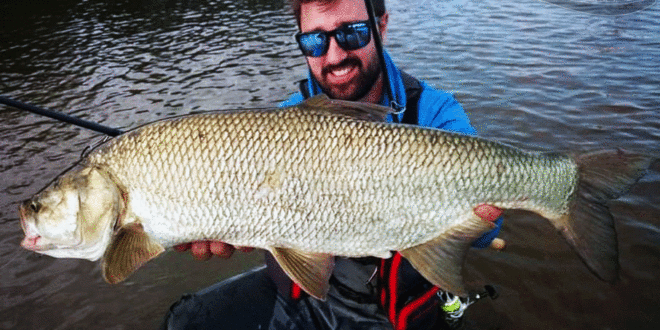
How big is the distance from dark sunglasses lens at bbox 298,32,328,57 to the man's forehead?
105 mm

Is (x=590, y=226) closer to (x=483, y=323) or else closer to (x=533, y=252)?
(x=483, y=323)

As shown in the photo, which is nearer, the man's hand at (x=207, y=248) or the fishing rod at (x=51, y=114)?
the man's hand at (x=207, y=248)

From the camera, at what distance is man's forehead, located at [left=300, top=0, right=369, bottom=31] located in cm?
269

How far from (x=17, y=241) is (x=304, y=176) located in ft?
16.1

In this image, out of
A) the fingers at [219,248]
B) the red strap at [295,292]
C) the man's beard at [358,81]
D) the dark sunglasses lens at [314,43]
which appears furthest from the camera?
the man's beard at [358,81]

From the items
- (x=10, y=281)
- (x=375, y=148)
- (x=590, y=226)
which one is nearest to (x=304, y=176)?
(x=375, y=148)

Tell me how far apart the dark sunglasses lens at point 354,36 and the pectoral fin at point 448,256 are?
1.36 metres

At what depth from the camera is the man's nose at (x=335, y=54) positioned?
271cm

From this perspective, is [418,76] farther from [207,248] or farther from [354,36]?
[207,248]

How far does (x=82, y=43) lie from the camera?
14602 mm

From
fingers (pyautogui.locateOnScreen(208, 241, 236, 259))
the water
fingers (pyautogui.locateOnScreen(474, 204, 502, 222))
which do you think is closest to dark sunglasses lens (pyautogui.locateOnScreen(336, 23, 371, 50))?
fingers (pyautogui.locateOnScreen(474, 204, 502, 222))

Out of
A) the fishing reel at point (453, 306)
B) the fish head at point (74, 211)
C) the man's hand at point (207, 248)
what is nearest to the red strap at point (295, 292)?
the man's hand at point (207, 248)

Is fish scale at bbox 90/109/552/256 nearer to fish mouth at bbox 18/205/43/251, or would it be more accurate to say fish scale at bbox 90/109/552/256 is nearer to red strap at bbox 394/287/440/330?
fish mouth at bbox 18/205/43/251

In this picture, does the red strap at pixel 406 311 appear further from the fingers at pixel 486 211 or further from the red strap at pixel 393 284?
the fingers at pixel 486 211
